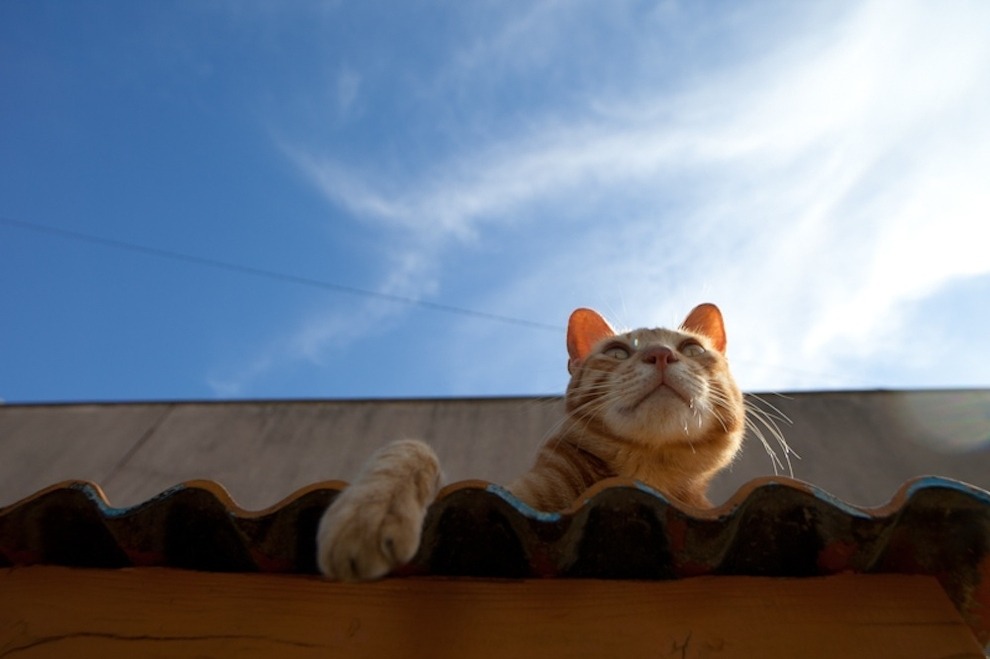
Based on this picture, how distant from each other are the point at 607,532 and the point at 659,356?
1.59 meters

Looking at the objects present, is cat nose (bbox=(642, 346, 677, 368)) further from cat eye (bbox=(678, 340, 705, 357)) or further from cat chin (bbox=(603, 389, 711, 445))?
cat eye (bbox=(678, 340, 705, 357))

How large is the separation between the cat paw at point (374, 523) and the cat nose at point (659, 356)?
1637 millimetres

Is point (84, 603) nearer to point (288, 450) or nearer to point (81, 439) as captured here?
point (288, 450)

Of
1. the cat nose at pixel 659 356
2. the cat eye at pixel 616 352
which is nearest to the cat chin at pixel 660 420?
the cat nose at pixel 659 356

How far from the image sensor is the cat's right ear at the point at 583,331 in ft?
A: 14.1

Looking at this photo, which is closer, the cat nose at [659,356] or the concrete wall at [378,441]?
the cat nose at [659,356]

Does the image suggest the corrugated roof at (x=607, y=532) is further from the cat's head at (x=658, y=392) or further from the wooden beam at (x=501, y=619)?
the cat's head at (x=658, y=392)

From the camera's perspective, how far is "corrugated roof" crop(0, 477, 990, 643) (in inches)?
68.7

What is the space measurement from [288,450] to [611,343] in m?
4.48

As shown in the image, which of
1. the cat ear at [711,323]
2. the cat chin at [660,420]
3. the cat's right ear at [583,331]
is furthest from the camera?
the cat ear at [711,323]

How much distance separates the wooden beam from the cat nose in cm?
145

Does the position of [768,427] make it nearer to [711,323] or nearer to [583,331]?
[711,323]

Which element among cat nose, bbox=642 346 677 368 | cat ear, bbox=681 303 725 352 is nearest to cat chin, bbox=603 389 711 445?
cat nose, bbox=642 346 677 368

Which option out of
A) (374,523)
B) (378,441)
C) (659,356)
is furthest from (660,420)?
(378,441)
